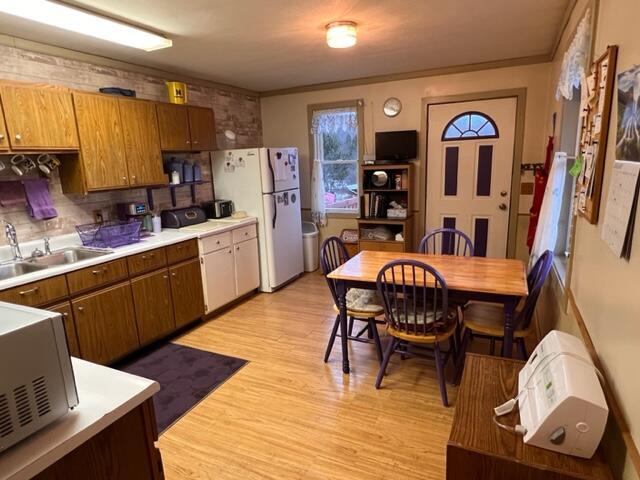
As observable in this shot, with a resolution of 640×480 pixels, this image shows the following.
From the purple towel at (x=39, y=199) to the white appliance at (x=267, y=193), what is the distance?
72.4 inches

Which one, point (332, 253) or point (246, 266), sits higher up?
point (332, 253)

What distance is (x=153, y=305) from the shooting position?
123 inches

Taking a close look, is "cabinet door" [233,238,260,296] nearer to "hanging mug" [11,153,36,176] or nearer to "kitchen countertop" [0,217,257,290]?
"kitchen countertop" [0,217,257,290]

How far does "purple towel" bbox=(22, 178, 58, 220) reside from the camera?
2.78 m

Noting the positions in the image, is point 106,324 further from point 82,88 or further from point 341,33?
point 341,33

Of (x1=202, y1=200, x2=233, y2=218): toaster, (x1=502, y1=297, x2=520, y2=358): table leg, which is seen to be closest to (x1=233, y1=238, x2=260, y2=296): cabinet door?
(x1=202, y1=200, x2=233, y2=218): toaster

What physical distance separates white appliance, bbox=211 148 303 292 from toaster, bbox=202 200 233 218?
143 mm

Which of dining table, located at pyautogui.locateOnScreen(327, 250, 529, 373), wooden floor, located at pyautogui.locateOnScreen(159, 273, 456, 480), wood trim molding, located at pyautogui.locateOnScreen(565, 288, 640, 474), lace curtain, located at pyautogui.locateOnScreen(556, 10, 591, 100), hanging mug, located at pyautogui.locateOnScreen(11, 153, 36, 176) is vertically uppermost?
lace curtain, located at pyautogui.locateOnScreen(556, 10, 591, 100)

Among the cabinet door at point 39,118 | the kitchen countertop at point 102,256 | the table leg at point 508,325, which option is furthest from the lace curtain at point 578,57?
the cabinet door at point 39,118

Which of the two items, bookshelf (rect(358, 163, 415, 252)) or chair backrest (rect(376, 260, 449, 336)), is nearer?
chair backrest (rect(376, 260, 449, 336))

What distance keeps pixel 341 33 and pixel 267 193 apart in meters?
1.94

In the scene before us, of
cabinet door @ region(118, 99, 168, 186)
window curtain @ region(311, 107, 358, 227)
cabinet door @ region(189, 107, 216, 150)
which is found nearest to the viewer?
cabinet door @ region(118, 99, 168, 186)

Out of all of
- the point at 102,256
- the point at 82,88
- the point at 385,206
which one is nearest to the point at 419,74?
the point at 385,206

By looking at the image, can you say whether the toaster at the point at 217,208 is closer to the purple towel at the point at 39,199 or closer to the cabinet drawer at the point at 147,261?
the cabinet drawer at the point at 147,261
